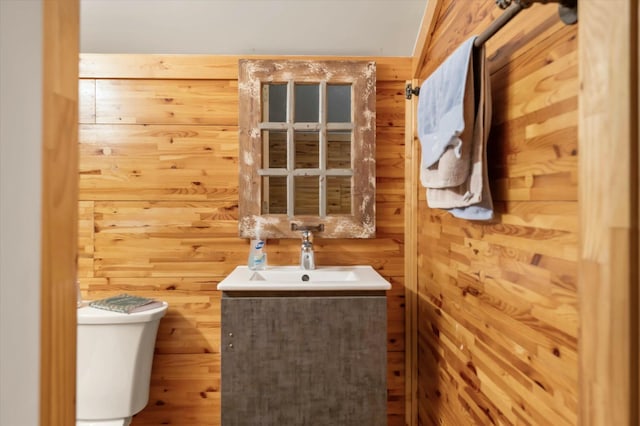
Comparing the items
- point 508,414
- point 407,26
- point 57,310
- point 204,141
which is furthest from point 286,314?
point 407,26

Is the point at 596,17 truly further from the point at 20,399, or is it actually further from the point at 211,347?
the point at 211,347

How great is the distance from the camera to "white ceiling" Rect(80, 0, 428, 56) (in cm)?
172

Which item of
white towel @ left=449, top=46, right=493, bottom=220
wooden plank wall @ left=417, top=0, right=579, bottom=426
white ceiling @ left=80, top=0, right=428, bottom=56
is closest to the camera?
wooden plank wall @ left=417, top=0, right=579, bottom=426

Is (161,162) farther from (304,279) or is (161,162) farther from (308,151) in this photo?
(304,279)

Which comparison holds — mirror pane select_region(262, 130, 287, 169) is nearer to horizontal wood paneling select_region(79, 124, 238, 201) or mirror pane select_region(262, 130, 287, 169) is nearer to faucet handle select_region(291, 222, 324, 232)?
horizontal wood paneling select_region(79, 124, 238, 201)

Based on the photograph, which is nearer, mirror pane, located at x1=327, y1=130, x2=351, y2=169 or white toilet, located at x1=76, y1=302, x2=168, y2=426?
white toilet, located at x1=76, y1=302, x2=168, y2=426

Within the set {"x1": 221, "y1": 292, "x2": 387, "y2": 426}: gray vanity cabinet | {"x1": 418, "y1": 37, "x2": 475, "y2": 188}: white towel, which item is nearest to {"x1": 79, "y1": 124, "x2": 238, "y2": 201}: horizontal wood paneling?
{"x1": 221, "y1": 292, "x2": 387, "y2": 426}: gray vanity cabinet

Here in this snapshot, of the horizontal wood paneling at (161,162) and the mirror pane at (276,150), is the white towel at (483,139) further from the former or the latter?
the horizontal wood paneling at (161,162)

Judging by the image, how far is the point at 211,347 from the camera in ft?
6.12

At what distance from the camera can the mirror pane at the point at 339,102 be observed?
1857 mm

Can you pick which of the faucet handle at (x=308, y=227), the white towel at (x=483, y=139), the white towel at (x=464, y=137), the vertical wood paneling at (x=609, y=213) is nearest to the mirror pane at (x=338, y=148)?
the faucet handle at (x=308, y=227)

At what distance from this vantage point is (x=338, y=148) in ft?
6.12

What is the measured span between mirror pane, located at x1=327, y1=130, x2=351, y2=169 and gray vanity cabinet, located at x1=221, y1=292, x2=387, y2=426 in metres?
0.67

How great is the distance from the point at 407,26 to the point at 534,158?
3.69 ft
